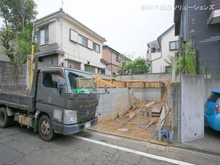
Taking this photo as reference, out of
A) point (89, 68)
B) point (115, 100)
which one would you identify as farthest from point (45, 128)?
point (89, 68)

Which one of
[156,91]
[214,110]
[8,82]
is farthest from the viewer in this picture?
[156,91]

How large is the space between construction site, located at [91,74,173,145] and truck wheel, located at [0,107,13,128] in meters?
3.31

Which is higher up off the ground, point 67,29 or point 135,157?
point 67,29

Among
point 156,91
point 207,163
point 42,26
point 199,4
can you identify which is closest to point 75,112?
point 207,163

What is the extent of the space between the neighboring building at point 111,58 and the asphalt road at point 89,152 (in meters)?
17.7

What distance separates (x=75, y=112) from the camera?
3.66 meters

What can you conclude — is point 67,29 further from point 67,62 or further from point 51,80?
point 51,80

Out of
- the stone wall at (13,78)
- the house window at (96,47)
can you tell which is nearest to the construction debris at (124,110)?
the stone wall at (13,78)

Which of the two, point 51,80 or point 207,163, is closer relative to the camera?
point 207,163

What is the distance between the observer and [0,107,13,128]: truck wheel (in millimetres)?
5227

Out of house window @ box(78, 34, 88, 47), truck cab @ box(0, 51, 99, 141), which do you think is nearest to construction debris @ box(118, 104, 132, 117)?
truck cab @ box(0, 51, 99, 141)

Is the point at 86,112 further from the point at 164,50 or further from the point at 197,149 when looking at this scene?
the point at 164,50

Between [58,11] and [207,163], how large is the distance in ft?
42.4

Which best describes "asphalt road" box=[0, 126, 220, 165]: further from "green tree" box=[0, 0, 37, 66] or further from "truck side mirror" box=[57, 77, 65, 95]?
"green tree" box=[0, 0, 37, 66]
